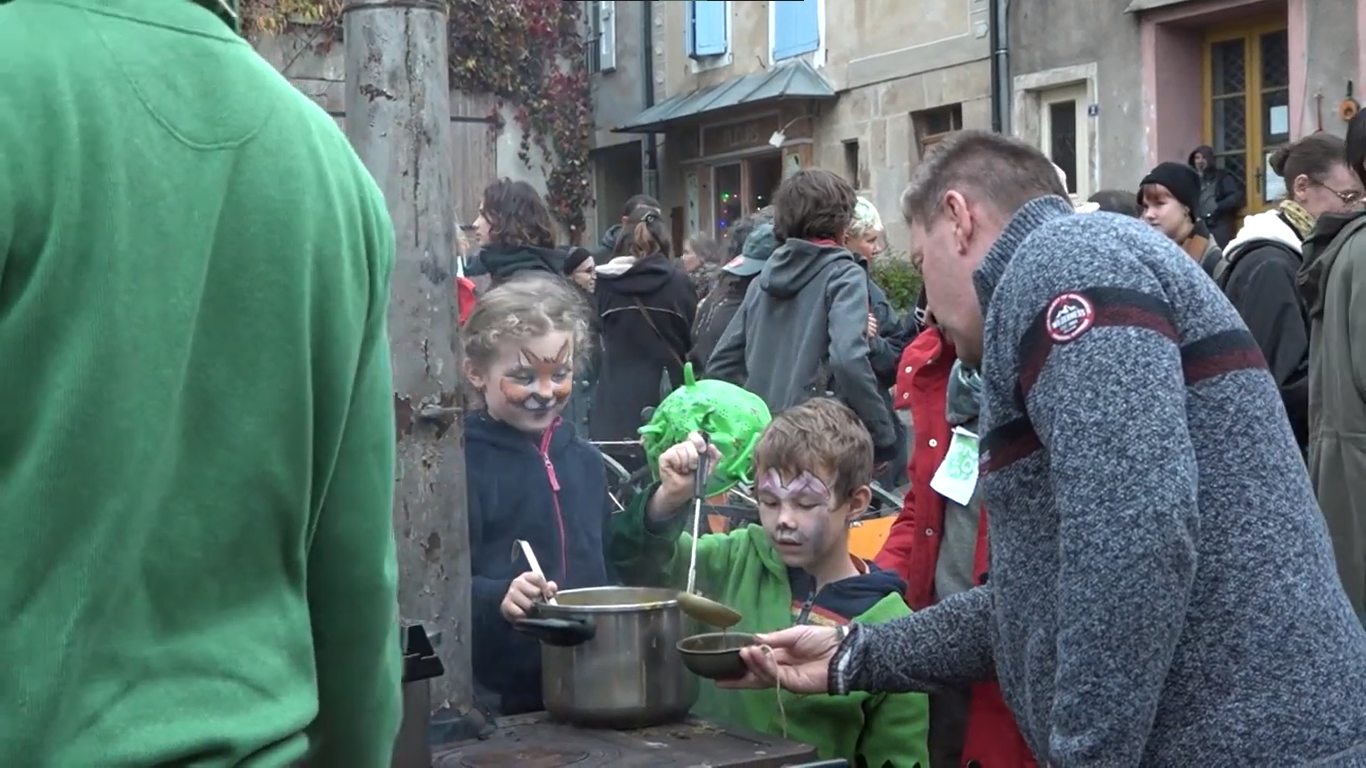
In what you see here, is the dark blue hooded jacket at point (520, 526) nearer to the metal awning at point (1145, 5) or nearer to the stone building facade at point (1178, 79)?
the stone building facade at point (1178, 79)

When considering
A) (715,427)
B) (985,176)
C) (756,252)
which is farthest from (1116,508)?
(756,252)

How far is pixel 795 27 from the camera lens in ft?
64.1

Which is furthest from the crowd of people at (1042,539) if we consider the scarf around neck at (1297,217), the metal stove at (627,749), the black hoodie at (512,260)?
the black hoodie at (512,260)

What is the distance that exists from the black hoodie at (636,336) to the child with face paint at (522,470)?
160 inches

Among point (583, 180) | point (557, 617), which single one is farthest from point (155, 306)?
point (583, 180)

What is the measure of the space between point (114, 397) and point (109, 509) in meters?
0.09

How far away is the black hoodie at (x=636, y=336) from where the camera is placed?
25.6ft

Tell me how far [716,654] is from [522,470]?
0.88 meters

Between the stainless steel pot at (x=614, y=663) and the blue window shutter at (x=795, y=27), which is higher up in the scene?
the blue window shutter at (x=795, y=27)

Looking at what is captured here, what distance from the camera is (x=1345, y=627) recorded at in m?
2.10

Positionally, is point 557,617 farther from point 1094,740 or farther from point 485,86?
point 485,86

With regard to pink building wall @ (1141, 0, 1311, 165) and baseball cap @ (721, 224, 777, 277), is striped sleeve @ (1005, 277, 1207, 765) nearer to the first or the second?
baseball cap @ (721, 224, 777, 277)

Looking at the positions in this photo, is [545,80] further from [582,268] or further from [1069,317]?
[1069,317]

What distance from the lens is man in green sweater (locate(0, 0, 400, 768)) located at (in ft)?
4.53
